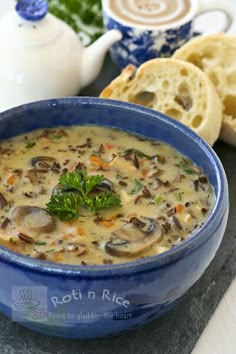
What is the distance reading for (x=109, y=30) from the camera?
2992 mm

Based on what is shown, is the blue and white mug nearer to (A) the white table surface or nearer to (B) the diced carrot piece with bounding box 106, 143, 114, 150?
(B) the diced carrot piece with bounding box 106, 143, 114, 150

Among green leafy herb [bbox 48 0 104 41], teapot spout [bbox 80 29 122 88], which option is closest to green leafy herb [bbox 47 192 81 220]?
teapot spout [bbox 80 29 122 88]

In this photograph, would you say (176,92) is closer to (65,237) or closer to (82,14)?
(82,14)

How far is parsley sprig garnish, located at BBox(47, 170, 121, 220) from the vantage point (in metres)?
1.87

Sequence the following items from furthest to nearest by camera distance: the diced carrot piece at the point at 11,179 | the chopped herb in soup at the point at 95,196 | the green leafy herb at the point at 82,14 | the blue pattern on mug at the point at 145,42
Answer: the green leafy herb at the point at 82,14 → the blue pattern on mug at the point at 145,42 → the diced carrot piece at the point at 11,179 → the chopped herb in soup at the point at 95,196

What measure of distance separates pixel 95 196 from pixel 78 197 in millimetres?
49

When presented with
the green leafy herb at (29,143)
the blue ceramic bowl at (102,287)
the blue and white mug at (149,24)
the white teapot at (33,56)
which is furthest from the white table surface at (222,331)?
the blue and white mug at (149,24)

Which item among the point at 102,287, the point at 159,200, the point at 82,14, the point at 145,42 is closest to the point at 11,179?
the point at 159,200

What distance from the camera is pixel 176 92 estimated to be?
2.60 meters

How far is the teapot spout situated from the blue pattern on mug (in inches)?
4.7

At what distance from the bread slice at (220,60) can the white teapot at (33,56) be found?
1.46 ft

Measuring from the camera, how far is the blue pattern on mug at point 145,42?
9.57 feet

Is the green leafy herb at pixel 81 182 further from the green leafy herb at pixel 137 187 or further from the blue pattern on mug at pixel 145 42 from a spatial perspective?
the blue pattern on mug at pixel 145 42

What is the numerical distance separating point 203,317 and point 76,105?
2.52ft
